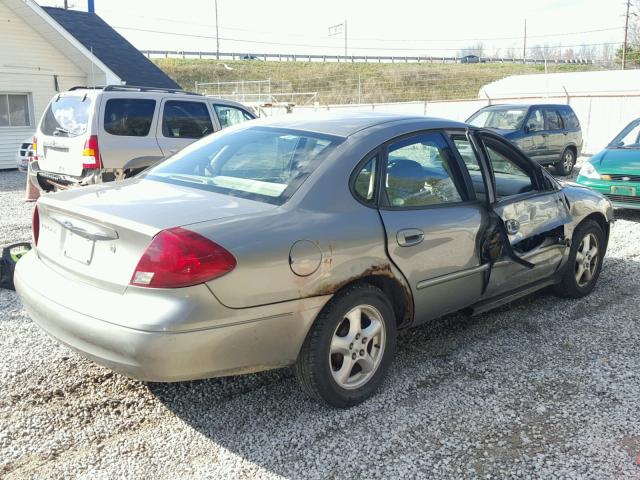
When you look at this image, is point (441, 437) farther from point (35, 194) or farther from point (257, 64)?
point (257, 64)

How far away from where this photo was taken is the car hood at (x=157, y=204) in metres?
2.88

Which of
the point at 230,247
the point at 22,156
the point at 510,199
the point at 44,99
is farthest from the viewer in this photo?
the point at 44,99

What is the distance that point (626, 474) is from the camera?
109 inches

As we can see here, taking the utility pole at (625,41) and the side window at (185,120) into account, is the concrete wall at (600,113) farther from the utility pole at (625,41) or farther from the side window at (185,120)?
the utility pole at (625,41)

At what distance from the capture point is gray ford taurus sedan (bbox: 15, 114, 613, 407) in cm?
270

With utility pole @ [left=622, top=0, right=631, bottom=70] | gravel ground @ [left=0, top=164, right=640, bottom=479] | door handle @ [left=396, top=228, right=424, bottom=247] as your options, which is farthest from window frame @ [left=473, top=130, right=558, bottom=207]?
utility pole @ [left=622, top=0, right=631, bottom=70]

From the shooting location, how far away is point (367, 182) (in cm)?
340

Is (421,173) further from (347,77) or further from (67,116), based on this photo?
(347,77)

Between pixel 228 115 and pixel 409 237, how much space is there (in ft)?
23.0

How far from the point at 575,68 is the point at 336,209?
5785cm

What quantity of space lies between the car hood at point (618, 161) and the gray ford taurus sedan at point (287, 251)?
4968mm

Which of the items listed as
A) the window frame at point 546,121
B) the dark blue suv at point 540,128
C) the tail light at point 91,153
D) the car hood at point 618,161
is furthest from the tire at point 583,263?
the window frame at point 546,121

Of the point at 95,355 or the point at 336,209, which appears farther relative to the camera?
the point at 336,209

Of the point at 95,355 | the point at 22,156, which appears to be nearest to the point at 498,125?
the point at 22,156
